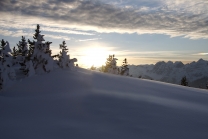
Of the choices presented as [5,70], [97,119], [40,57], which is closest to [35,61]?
[40,57]

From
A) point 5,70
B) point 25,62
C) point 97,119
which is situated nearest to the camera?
point 97,119

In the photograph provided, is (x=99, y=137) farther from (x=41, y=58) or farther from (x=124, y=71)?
(x=124, y=71)

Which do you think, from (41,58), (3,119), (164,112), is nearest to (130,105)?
(164,112)

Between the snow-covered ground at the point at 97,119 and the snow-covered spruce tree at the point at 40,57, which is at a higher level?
the snow-covered spruce tree at the point at 40,57

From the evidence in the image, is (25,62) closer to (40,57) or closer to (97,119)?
(40,57)

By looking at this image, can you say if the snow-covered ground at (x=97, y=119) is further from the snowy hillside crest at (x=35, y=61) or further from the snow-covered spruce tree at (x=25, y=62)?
the snow-covered spruce tree at (x=25, y=62)

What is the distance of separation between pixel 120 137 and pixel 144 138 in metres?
0.71

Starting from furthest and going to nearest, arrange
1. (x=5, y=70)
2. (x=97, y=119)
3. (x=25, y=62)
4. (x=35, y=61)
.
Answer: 1. (x=25, y=62)
2. (x=35, y=61)
3. (x=5, y=70)
4. (x=97, y=119)

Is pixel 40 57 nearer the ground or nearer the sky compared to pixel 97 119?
nearer the sky

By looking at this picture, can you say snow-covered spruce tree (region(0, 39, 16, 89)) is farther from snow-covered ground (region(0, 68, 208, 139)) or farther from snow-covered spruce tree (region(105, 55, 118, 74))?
snow-covered spruce tree (region(105, 55, 118, 74))

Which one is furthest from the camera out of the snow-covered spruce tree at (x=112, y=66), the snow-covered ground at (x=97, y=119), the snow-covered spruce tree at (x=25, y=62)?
the snow-covered spruce tree at (x=112, y=66)

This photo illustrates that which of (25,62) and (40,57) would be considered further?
(25,62)

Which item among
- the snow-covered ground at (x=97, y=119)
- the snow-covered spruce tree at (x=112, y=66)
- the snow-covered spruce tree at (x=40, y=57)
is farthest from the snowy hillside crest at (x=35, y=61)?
the snow-covered spruce tree at (x=112, y=66)

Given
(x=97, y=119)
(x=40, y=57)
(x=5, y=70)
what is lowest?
(x=97, y=119)
